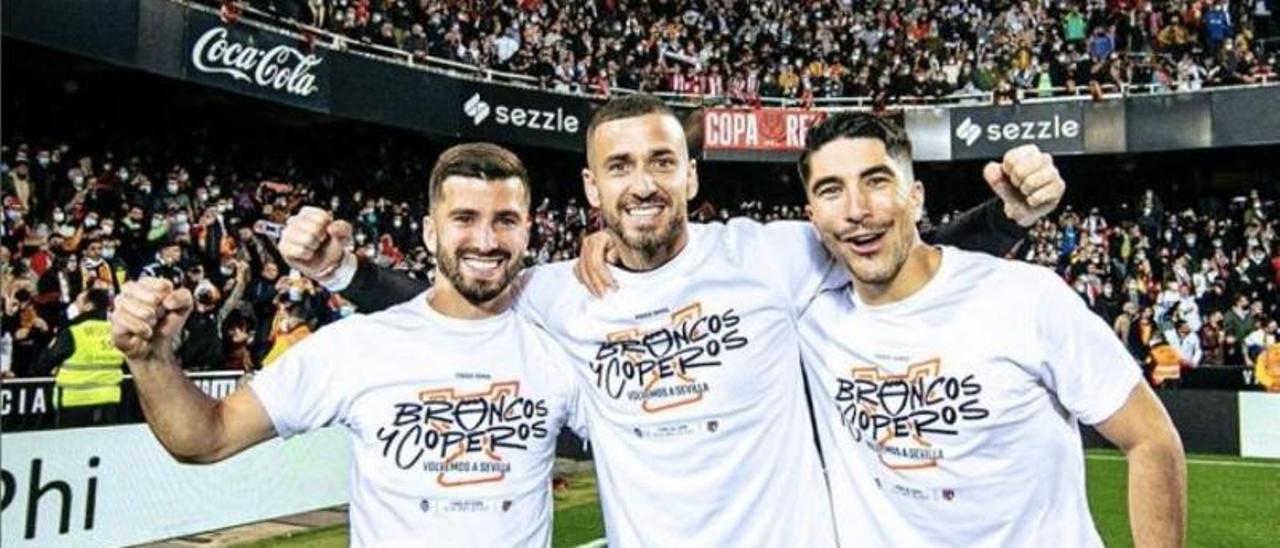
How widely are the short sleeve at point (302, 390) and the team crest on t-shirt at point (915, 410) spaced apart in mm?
1554

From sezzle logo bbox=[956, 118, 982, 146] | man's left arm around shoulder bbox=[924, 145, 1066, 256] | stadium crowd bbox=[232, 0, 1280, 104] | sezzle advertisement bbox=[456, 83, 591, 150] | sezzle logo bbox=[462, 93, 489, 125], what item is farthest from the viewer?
sezzle logo bbox=[956, 118, 982, 146]

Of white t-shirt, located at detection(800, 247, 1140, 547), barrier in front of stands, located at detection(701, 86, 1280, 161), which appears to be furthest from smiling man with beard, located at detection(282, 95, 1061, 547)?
barrier in front of stands, located at detection(701, 86, 1280, 161)

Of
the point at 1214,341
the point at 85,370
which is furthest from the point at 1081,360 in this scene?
the point at 1214,341

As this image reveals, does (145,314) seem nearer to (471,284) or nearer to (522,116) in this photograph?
(471,284)

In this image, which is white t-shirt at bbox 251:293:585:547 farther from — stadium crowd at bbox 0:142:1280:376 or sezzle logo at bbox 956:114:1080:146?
sezzle logo at bbox 956:114:1080:146

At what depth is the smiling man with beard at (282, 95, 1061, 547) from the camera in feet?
10.9

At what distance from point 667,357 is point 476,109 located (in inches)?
761

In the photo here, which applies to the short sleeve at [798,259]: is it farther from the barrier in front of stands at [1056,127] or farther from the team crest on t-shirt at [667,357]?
the barrier in front of stands at [1056,127]

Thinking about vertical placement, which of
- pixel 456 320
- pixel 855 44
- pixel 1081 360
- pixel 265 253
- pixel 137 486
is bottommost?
pixel 137 486

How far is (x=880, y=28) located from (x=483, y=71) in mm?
11343

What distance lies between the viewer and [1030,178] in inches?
124

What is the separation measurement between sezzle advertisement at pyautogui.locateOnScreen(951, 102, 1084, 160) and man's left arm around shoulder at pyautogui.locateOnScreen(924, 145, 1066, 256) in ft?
72.6

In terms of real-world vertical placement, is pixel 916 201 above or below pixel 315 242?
above

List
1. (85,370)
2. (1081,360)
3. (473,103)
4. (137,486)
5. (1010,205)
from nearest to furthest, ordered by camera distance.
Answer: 1. (1081,360)
2. (1010,205)
3. (137,486)
4. (85,370)
5. (473,103)
